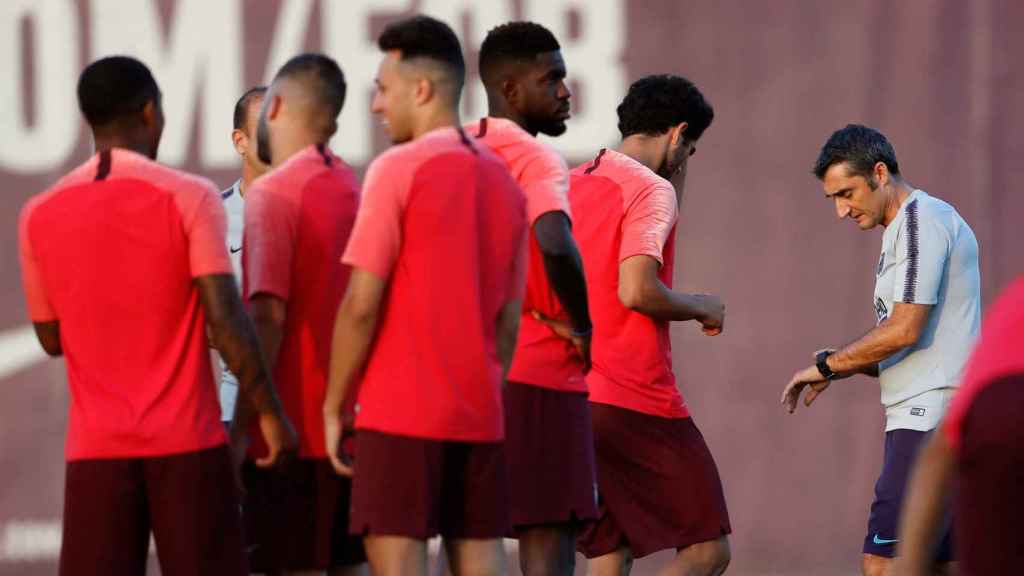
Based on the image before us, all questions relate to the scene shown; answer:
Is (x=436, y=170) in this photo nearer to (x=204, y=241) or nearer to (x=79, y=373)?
(x=204, y=241)

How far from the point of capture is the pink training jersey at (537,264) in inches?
170

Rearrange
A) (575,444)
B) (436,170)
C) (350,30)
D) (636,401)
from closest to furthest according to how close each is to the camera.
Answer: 1. (436,170)
2. (575,444)
3. (636,401)
4. (350,30)

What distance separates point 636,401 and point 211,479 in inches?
65.9

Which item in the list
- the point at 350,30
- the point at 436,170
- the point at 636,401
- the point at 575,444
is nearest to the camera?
the point at 436,170

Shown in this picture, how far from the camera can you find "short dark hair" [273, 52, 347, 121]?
410 centimetres

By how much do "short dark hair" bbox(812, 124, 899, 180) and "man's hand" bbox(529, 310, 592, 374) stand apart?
4.32ft

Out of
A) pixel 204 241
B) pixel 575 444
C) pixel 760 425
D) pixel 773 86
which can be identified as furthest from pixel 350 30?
pixel 204 241

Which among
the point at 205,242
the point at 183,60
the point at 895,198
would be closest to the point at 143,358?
the point at 205,242

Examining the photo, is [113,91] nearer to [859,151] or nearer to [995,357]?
[995,357]

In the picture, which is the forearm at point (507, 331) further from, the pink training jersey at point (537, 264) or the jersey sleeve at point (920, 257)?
the jersey sleeve at point (920, 257)

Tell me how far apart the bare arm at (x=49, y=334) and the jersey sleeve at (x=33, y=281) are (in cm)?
1

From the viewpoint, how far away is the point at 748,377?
7359mm

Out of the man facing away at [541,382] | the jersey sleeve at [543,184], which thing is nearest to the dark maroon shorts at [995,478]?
the jersey sleeve at [543,184]

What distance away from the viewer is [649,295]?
4852mm
